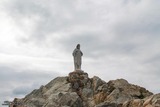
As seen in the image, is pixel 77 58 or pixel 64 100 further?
pixel 77 58

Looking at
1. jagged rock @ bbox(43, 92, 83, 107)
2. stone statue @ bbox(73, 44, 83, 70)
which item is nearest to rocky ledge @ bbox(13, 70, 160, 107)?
jagged rock @ bbox(43, 92, 83, 107)

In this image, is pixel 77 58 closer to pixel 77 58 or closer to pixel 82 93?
pixel 77 58

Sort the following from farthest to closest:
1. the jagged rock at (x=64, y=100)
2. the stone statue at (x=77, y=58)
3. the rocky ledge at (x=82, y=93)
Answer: the stone statue at (x=77, y=58) < the rocky ledge at (x=82, y=93) < the jagged rock at (x=64, y=100)

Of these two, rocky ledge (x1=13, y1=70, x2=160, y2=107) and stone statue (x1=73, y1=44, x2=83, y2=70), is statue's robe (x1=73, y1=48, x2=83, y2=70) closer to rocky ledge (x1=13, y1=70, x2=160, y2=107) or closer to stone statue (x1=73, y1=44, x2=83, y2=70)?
stone statue (x1=73, y1=44, x2=83, y2=70)

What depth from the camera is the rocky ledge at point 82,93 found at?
42278mm

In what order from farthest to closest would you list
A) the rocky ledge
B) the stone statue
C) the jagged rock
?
the stone statue → the rocky ledge → the jagged rock

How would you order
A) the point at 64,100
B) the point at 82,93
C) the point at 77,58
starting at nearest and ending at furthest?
the point at 64,100 → the point at 82,93 → the point at 77,58

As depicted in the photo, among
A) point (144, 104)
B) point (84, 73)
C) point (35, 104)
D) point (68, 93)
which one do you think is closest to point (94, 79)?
point (84, 73)

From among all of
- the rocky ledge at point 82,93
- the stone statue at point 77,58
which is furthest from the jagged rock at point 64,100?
the stone statue at point 77,58

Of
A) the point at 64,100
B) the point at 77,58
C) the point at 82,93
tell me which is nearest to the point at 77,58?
the point at 77,58

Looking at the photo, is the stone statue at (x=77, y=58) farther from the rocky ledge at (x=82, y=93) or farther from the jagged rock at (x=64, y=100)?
the jagged rock at (x=64, y=100)

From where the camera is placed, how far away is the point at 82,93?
45.8m

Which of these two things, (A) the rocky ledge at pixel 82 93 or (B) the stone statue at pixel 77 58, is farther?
(B) the stone statue at pixel 77 58

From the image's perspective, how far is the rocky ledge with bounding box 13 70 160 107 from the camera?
42278mm
